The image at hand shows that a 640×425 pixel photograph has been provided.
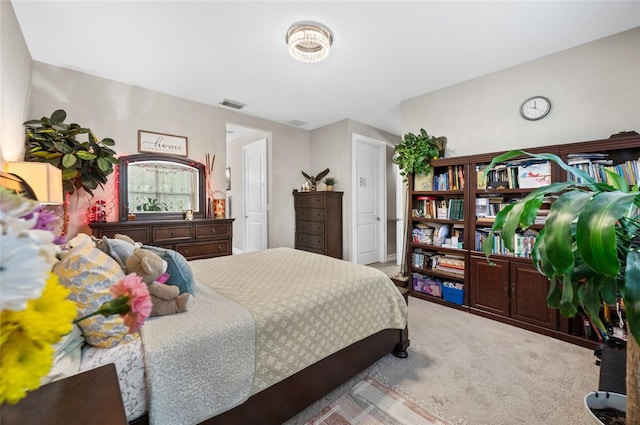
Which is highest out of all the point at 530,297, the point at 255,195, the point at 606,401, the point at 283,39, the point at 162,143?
the point at 283,39

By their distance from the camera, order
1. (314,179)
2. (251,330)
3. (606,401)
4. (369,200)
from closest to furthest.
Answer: (606,401) → (251,330) → (314,179) → (369,200)

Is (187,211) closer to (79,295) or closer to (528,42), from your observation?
(79,295)

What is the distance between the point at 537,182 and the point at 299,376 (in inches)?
104

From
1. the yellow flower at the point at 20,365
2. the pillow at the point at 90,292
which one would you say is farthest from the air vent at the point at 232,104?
the yellow flower at the point at 20,365

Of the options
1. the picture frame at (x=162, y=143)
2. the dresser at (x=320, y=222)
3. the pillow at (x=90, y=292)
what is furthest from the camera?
the dresser at (x=320, y=222)

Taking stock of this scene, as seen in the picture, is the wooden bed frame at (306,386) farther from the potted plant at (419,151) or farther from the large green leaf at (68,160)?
the large green leaf at (68,160)

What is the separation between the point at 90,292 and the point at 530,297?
3207mm

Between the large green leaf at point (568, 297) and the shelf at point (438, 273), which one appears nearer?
the large green leaf at point (568, 297)

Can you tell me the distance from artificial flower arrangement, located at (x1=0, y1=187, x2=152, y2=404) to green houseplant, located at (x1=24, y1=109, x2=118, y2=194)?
2.81 metres

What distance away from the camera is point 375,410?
152cm

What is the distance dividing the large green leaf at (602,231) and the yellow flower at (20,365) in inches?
37.6

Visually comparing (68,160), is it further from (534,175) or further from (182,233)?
(534,175)

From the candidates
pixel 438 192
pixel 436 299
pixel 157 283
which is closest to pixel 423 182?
pixel 438 192

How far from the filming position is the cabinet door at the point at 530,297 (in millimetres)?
2359
